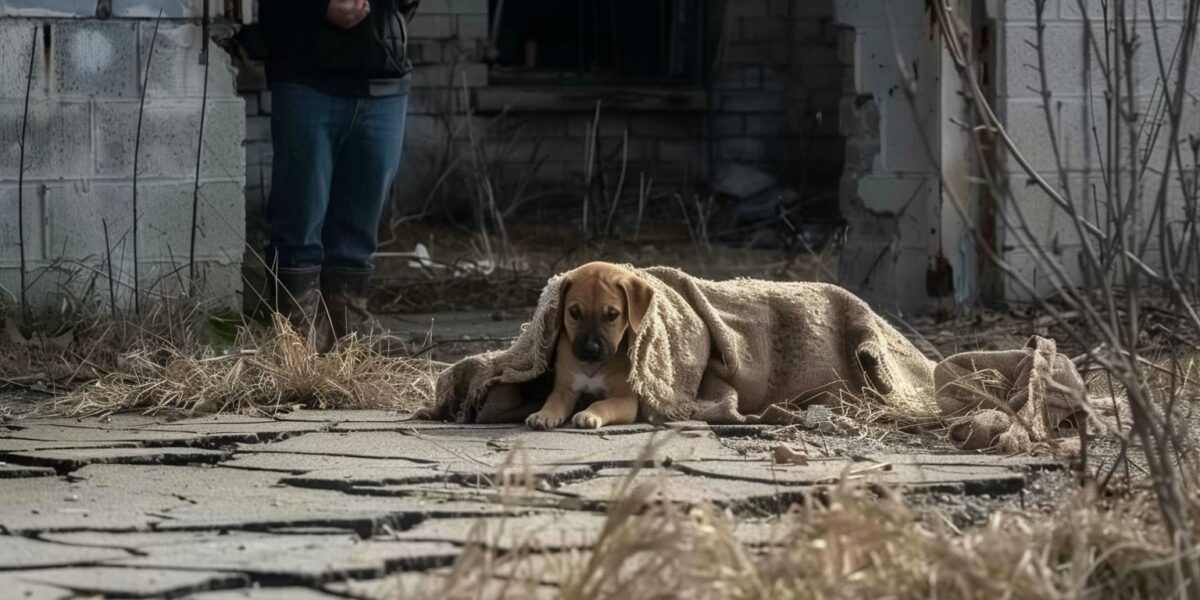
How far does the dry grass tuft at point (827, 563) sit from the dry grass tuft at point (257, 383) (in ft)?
8.48

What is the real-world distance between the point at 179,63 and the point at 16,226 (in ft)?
2.92

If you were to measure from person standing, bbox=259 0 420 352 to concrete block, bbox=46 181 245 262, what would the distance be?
44 centimetres

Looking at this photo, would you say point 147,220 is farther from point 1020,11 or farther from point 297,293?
point 1020,11

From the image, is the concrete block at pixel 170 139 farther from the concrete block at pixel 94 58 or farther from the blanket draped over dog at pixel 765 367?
the blanket draped over dog at pixel 765 367

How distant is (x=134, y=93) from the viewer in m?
7.02

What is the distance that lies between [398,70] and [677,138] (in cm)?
672

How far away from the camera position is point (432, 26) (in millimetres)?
12148

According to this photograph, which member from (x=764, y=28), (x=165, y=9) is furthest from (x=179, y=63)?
(x=764, y=28)

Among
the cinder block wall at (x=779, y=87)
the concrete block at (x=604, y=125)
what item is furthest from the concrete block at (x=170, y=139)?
the cinder block wall at (x=779, y=87)

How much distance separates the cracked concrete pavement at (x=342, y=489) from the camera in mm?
3439

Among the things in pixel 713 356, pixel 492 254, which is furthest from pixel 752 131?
pixel 713 356

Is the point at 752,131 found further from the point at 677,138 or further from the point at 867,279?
the point at 867,279

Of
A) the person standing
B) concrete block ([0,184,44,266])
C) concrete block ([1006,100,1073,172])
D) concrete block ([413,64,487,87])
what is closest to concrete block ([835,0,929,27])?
concrete block ([1006,100,1073,172])

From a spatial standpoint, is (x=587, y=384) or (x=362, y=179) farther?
(x=362, y=179)
